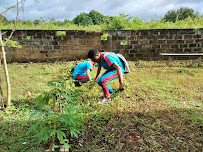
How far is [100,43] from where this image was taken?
21.8 feet

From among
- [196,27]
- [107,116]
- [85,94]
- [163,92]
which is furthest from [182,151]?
[196,27]

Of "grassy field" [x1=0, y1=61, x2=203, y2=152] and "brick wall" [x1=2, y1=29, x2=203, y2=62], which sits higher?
"brick wall" [x1=2, y1=29, x2=203, y2=62]

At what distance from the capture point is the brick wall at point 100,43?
6473 mm

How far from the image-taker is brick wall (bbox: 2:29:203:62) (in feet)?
21.2

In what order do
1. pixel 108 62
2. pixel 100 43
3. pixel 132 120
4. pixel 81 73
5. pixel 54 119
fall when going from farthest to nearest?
pixel 100 43 → pixel 81 73 → pixel 108 62 → pixel 132 120 → pixel 54 119

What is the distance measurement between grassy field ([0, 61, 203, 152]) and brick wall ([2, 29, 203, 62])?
9.16 feet

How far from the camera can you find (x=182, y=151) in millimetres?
1810

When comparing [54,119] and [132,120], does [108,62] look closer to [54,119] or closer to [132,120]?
[132,120]

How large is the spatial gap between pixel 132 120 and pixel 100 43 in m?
4.86

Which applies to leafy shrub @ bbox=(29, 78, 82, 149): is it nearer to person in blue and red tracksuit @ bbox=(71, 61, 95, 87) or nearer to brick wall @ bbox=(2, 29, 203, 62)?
person in blue and red tracksuit @ bbox=(71, 61, 95, 87)

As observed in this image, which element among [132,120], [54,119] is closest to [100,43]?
[132,120]

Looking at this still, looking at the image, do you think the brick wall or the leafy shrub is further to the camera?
the brick wall

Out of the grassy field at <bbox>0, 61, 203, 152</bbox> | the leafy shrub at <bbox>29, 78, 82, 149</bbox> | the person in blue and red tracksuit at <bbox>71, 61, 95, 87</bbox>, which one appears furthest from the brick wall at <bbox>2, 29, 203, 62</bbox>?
the leafy shrub at <bbox>29, 78, 82, 149</bbox>

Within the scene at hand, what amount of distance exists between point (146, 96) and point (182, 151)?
1.62 metres
